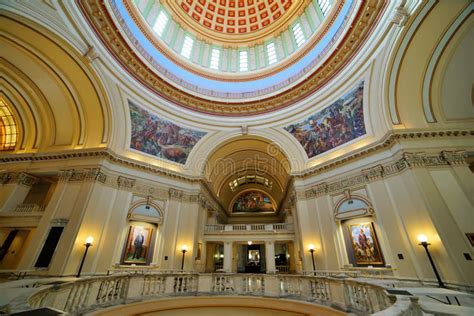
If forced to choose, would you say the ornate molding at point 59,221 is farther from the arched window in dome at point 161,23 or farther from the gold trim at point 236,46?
the arched window in dome at point 161,23

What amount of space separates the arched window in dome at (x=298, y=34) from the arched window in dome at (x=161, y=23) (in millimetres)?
11006

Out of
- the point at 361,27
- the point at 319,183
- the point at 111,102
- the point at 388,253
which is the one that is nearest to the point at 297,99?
the point at 361,27

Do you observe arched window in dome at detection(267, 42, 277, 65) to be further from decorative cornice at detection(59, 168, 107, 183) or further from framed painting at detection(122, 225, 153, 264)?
framed painting at detection(122, 225, 153, 264)

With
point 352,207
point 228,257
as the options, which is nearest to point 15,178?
point 228,257

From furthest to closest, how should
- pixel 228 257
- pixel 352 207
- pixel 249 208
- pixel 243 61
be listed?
pixel 249 208, pixel 243 61, pixel 228 257, pixel 352 207

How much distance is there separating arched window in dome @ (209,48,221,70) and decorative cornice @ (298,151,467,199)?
13.6 metres

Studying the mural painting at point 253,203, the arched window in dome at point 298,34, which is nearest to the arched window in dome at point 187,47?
the arched window in dome at point 298,34

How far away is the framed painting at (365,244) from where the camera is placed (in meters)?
9.26

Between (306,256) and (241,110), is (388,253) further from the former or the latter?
(241,110)

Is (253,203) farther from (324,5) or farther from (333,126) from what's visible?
(324,5)

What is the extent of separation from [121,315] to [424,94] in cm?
1576

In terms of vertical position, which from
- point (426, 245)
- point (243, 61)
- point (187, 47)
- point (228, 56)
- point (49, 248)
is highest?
point (228, 56)

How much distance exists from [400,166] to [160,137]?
14.1 m

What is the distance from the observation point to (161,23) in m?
15.8
